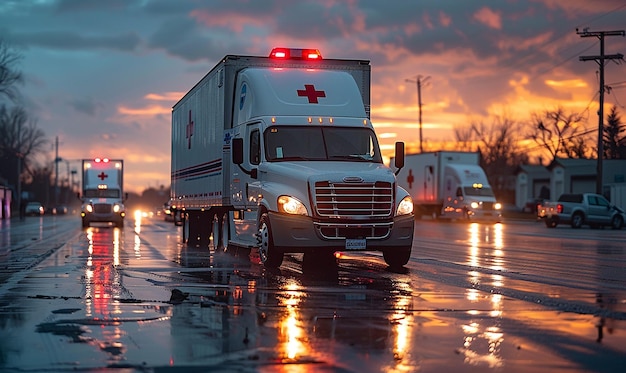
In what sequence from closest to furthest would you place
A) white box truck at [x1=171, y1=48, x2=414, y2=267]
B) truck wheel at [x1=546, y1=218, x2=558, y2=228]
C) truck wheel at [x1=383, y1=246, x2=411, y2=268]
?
white box truck at [x1=171, y1=48, x2=414, y2=267] < truck wheel at [x1=383, y1=246, x2=411, y2=268] < truck wheel at [x1=546, y1=218, x2=558, y2=228]

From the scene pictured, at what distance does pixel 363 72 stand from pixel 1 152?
136898 millimetres

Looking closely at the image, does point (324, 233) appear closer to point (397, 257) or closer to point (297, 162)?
point (297, 162)

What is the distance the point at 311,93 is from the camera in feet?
64.3

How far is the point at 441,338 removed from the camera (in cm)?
913

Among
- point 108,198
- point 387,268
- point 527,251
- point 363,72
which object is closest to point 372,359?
point 387,268

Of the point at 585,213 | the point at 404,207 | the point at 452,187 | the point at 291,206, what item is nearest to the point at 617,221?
the point at 585,213

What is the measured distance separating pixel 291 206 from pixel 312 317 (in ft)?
21.0

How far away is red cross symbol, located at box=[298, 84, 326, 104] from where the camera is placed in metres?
19.5

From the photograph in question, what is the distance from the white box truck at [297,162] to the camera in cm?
1695

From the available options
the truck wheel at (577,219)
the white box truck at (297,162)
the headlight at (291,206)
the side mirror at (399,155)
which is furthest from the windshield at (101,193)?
the headlight at (291,206)

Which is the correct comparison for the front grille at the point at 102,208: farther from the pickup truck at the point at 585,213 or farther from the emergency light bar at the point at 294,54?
the emergency light bar at the point at 294,54

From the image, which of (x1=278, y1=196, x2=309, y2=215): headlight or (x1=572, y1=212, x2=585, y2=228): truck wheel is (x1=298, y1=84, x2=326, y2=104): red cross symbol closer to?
(x1=278, y1=196, x2=309, y2=215): headlight

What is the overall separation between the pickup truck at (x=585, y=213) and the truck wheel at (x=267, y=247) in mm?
36298

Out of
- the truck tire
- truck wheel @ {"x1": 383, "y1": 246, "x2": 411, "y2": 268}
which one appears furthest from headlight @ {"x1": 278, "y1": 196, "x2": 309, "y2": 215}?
the truck tire
